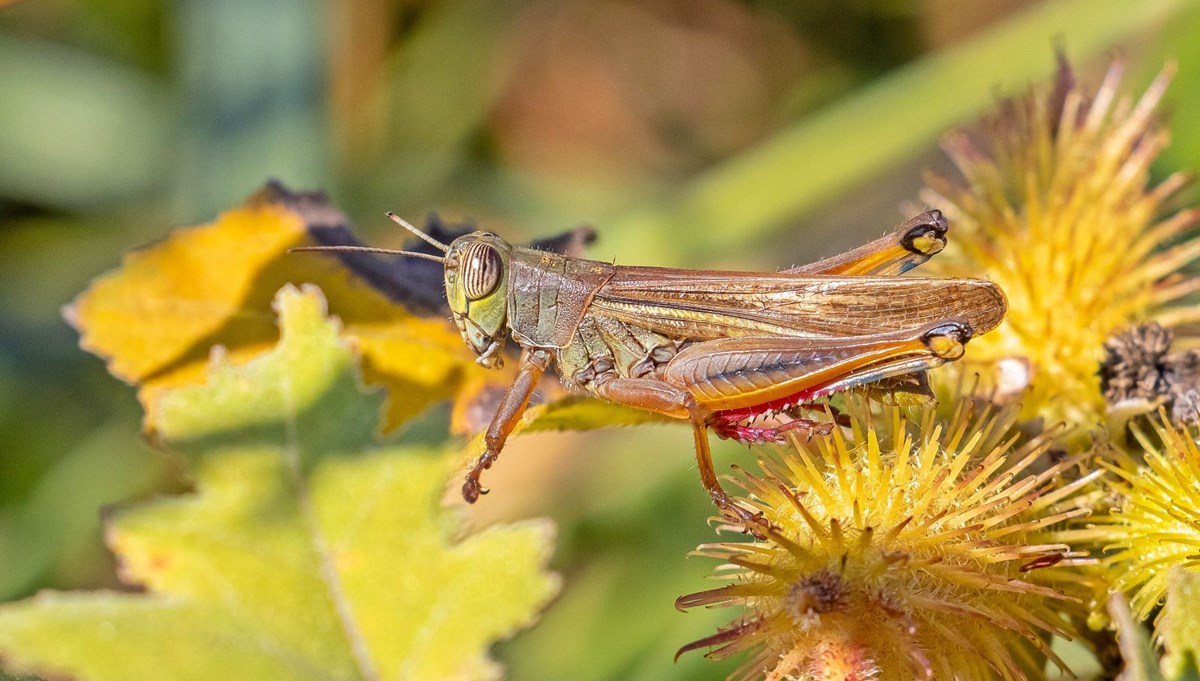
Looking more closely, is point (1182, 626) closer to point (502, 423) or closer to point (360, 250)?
point (502, 423)

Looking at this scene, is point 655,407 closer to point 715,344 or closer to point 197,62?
point 715,344

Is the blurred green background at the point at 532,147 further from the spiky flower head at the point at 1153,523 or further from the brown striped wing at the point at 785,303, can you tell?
the spiky flower head at the point at 1153,523

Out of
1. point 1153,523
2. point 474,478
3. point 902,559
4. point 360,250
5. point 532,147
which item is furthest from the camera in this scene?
point 532,147

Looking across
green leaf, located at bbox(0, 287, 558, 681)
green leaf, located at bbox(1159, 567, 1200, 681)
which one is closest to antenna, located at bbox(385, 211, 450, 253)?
green leaf, located at bbox(0, 287, 558, 681)

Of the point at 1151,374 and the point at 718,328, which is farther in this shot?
the point at 718,328

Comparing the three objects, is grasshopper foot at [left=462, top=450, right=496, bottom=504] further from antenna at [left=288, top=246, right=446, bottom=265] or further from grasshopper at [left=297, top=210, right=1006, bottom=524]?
antenna at [left=288, top=246, right=446, bottom=265]

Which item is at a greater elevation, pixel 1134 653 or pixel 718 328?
pixel 718 328

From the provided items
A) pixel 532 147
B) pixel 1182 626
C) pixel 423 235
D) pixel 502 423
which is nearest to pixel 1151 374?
pixel 1182 626

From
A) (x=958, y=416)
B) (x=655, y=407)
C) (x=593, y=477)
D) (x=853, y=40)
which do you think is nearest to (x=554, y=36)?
(x=853, y=40)

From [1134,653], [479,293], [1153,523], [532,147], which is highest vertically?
[532,147]
